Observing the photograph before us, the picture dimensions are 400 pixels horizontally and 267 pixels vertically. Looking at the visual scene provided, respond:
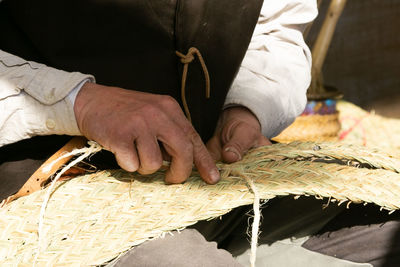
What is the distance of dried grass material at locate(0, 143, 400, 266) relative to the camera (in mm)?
724

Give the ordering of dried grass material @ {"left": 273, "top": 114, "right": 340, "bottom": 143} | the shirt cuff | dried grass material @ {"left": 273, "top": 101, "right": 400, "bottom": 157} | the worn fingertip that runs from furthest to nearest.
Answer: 1. dried grass material @ {"left": 273, "top": 101, "right": 400, "bottom": 157}
2. dried grass material @ {"left": 273, "top": 114, "right": 340, "bottom": 143}
3. the shirt cuff
4. the worn fingertip

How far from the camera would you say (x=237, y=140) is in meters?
1.00

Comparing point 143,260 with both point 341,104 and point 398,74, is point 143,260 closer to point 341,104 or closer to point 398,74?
point 341,104

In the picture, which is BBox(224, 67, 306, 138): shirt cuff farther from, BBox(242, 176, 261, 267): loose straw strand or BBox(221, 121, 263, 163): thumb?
BBox(242, 176, 261, 267): loose straw strand

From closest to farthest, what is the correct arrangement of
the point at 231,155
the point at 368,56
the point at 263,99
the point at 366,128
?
the point at 231,155 → the point at 263,99 → the point at 366,128 → the point at 368,56

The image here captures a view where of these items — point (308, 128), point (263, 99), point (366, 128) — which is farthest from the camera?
point (366, 128)

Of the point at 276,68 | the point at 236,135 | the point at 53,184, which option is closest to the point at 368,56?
the point at 276,68

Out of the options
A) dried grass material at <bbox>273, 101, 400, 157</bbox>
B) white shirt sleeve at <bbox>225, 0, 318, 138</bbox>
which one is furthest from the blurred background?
white shirt sleeve at <bbox>225, 0, 318, 138</bbox>

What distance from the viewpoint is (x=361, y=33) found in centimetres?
304

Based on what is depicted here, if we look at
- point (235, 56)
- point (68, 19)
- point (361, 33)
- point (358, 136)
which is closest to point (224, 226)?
point (235, 56)

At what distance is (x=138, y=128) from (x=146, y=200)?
11cm

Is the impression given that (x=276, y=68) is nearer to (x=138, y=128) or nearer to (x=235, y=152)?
(x=235, y=152)

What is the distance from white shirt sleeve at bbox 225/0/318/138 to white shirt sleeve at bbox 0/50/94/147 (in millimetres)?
414

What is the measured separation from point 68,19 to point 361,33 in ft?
8.05
